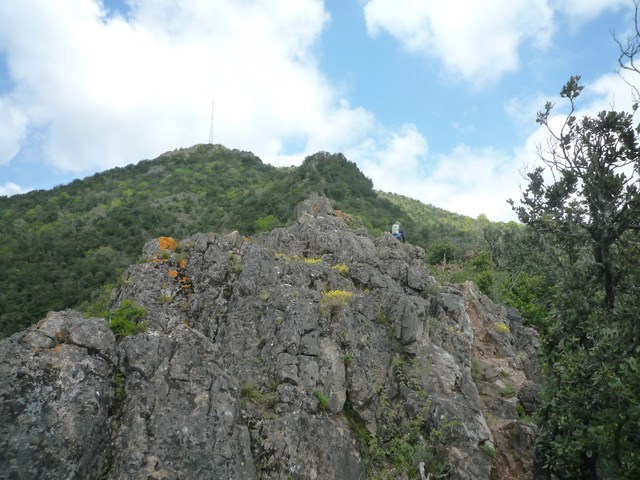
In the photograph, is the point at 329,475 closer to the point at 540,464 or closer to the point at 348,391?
the point at 348,391

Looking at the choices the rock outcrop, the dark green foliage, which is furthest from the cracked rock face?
the dark green foliage

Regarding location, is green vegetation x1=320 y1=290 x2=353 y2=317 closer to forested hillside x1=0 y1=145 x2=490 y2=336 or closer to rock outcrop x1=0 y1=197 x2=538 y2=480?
rock outcrop x1=0 y1=197 x2=538 y2=480

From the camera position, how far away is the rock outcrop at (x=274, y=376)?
8203 millimetres

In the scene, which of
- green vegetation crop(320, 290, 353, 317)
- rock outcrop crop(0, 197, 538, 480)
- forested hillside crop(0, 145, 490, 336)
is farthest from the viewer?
forested hillside crop(0, 145, 490, 336)

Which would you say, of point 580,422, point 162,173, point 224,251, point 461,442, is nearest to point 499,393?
point 461,442

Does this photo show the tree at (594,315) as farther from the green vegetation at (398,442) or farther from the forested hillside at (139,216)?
the forested hillside at (139,216)

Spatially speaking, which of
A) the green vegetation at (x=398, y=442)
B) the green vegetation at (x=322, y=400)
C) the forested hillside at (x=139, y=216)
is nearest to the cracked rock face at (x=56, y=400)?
the green vegetation at (x=322, y=400)

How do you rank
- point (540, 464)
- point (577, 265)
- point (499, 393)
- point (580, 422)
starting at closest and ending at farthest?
point (580, 422)
point (577, 265)
point (540, 464)
point (499, 393)

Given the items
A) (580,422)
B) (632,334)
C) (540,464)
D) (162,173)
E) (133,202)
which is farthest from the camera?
(162,173)

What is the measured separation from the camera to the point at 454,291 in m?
19.6

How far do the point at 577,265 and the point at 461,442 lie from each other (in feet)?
18.4

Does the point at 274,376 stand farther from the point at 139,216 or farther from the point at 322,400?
the point at 139,216

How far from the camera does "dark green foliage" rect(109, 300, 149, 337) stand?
411 inches

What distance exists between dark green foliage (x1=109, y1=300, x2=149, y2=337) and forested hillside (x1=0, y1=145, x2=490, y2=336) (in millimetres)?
21402
